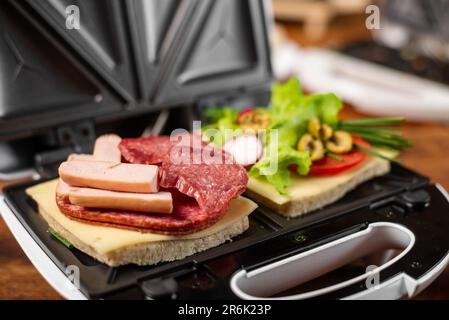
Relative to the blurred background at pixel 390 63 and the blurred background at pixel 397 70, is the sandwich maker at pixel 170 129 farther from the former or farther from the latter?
the blurred background at pixel 390 63

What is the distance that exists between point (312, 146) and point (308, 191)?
17 cm

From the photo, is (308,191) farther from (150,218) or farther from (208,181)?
(150,218)

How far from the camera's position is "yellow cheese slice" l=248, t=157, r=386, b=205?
1512 millimetres

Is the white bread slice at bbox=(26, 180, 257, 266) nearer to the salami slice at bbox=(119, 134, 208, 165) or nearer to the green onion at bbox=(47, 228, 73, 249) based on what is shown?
the green onion at bbox=(47, 228, 73, 249)

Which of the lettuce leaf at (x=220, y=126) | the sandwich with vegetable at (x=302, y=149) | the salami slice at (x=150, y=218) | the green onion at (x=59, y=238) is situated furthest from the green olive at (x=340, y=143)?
the green onion at (x=59, y=238)

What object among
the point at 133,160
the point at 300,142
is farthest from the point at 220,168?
the point at 300,142

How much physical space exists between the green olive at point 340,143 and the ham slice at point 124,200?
564 mm

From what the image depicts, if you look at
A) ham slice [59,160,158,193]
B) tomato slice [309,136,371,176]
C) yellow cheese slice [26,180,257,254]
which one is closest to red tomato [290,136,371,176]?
tomato slice [309,136,371,176]

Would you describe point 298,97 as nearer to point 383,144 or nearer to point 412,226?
point 383,144

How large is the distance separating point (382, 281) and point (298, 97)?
0.73m

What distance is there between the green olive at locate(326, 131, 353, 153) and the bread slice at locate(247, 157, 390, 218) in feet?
0.21

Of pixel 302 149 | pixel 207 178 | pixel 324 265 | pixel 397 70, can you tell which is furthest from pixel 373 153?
pixel 397 70

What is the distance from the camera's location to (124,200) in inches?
50.9

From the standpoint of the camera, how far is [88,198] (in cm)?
130
